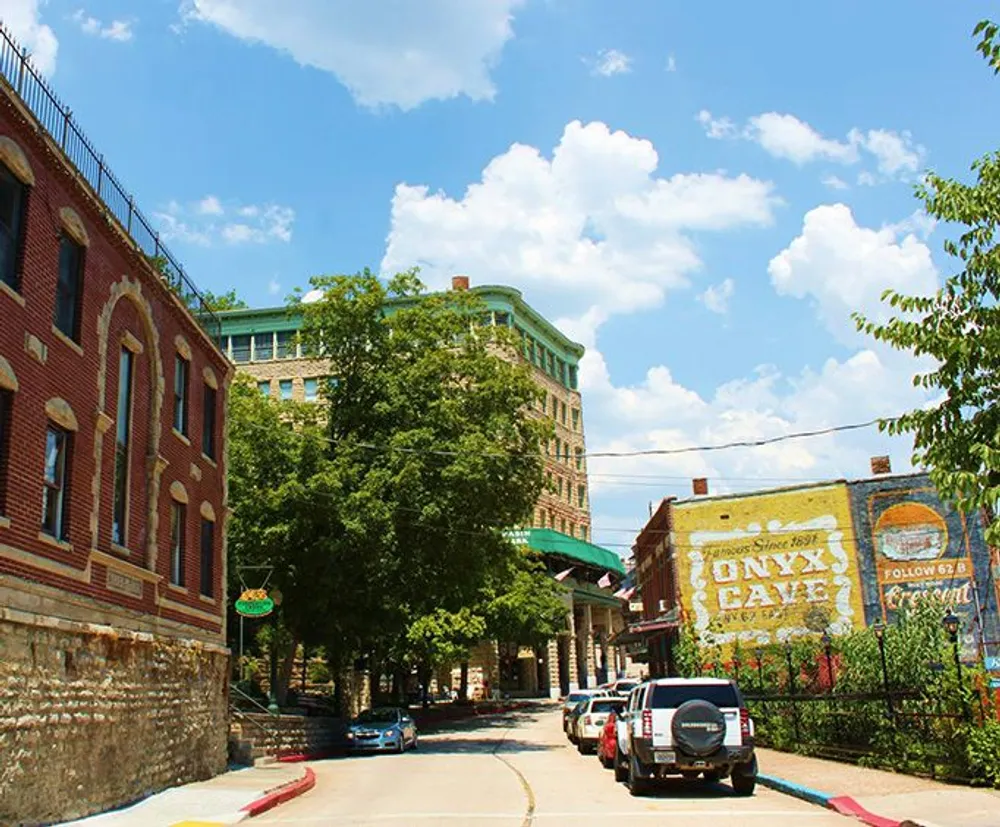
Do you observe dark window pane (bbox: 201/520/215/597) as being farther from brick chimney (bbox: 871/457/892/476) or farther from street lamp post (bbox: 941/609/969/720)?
brick chimney (bbox: 871/457/892/476)

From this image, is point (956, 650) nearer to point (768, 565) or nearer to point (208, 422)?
point (208, 422)

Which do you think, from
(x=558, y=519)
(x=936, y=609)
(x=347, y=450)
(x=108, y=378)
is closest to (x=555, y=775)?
(x=936, y=609)

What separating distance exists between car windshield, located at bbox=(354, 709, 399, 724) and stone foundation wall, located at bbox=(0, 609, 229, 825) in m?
10.9

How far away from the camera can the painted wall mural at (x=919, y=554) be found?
40875mm

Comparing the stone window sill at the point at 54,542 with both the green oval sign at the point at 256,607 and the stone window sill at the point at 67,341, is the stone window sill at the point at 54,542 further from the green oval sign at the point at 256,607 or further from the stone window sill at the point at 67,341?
the green oval sign at the point at 256,607

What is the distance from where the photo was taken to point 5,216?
13570 mm

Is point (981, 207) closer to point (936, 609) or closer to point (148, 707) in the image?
point (936, 609)

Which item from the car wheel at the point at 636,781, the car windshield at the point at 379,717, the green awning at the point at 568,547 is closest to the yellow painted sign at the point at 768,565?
the green awning at the point at 568,547

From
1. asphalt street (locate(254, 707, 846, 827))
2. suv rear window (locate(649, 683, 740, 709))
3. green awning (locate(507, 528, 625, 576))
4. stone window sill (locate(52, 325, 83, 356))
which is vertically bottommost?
asphalt street (locate(254, 707, 846, 827))

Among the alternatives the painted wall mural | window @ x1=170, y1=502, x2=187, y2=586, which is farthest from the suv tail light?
the painted wall mural

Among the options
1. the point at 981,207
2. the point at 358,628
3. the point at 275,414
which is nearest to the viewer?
the point at 981,207

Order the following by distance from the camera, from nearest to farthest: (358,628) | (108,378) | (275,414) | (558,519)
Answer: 1. (108,378)
2. (358,628)
3. (275,414)
4. (558,519)

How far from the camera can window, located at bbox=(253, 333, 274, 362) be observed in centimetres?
7475

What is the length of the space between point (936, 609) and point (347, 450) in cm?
1879
